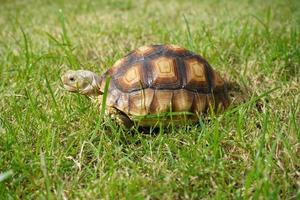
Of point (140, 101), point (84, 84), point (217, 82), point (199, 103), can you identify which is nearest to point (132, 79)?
point (140, 101)

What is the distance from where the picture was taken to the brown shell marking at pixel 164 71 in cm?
243

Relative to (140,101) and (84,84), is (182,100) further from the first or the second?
(84,84)

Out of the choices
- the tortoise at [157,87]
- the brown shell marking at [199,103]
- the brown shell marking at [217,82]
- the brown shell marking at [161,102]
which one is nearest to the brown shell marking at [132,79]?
the tortoise at [157,87]

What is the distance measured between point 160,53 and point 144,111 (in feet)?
1.41

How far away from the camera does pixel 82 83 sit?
99.3 inches

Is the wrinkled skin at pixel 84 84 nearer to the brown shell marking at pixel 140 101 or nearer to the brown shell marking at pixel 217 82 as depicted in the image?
the brown shell marking at pixel 140 101


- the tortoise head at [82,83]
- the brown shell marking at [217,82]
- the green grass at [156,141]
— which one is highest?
the tortoise head at [82,83]

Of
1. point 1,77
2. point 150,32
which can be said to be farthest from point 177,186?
point 150,32

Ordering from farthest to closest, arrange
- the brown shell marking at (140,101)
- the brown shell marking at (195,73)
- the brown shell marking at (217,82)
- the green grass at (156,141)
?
1. the brown shell marking at (217,82)
2. the brown shell marking at (195,73)
3. the brown shell marking at (140,101)
4. the green grass at (156,141)

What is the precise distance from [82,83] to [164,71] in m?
0.55

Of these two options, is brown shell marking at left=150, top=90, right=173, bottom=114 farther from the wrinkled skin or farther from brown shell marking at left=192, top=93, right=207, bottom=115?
the wrinkled skin

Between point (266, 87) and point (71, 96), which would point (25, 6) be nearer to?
point (71, 96)

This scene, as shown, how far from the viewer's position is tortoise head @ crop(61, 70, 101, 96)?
8.30 feet

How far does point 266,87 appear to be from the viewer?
2953 mm
